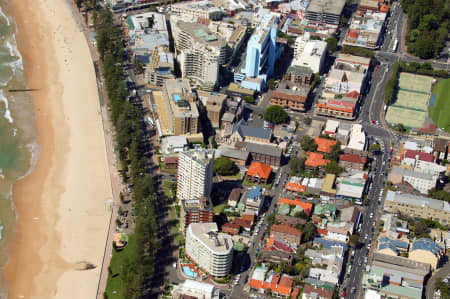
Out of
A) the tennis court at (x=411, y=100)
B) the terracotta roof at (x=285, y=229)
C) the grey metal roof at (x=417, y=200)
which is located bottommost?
the terracotta roof at (x=285, y=229)

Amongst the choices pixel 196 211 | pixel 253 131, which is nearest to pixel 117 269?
pixel 196 211

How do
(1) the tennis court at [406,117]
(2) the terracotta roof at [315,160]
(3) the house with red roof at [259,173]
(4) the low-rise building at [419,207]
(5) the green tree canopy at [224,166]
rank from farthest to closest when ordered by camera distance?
(1) the tennis court at [406,117]
(2) the terracotta roof at [315,160]
(5) the green tree canopy at [224,166]
(3) the house with red roof at [259,173]
(4) the low-rise building at [419,207]

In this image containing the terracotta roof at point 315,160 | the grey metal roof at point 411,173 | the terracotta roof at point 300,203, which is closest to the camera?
the terracotta roof at point 300,203

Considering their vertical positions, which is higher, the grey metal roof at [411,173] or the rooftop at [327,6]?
the rooftop at [327,6]

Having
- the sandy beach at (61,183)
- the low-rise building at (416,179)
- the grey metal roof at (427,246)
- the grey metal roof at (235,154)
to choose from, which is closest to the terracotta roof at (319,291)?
the grey metal roof at (427,246)

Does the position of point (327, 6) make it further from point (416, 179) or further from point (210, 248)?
point (210, 248)

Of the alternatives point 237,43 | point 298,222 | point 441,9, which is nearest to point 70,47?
point 237,43

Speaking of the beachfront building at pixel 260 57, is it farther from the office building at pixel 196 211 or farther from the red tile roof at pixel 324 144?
the office building at pixel 196 211

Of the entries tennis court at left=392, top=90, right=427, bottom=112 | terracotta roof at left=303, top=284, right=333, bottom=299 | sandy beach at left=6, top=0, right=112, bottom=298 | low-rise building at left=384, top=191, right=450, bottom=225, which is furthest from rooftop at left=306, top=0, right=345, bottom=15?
terracotta roof at left=303, top=284, right=333, bottom=299

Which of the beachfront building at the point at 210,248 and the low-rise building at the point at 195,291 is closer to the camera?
the low-rise building at the point at 195,291
